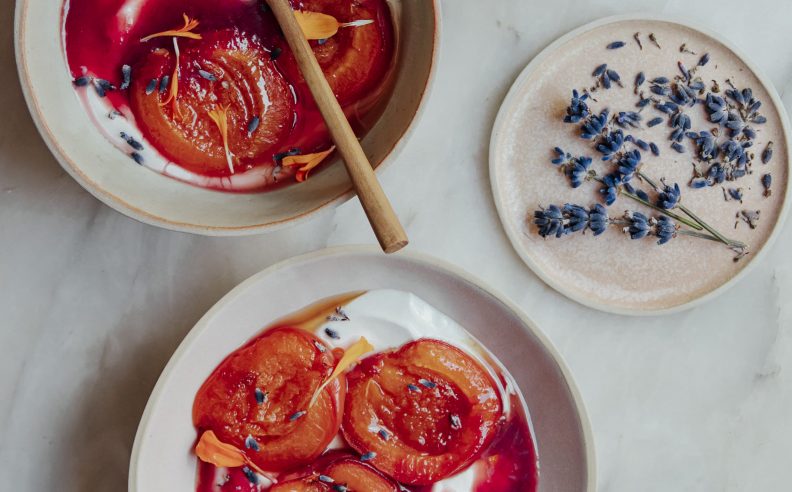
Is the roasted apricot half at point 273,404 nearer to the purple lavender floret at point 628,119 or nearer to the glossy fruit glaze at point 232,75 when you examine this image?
the glossy fruit glaze at point 232,75

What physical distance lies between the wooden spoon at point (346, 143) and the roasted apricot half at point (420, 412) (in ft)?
0.65

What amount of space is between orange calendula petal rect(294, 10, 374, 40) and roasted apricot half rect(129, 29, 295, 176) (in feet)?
0.19

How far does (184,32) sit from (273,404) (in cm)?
43

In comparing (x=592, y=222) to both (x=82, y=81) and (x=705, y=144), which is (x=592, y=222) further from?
(x=82, y=81)

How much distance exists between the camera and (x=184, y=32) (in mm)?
808

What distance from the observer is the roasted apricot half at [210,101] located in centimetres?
82

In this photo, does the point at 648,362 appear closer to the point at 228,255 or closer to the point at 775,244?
the point at 775,244

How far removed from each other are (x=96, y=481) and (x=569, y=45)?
33.0 inches

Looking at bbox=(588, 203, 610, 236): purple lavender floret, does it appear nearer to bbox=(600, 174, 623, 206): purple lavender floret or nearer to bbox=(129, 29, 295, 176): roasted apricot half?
bbox=(600, 174, 623, 206): purple lavender floret

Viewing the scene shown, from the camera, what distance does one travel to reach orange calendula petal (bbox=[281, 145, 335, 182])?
820 mm

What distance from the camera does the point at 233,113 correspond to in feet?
2.72

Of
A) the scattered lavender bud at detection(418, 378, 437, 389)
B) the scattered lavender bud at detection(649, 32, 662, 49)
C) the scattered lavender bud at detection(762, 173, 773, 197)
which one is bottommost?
the scattered lavender bud at detection(418, 378, 437, 389)

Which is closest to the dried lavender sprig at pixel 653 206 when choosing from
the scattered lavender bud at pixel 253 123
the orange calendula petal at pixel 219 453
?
the scattered lavender bud at pixel 253 123

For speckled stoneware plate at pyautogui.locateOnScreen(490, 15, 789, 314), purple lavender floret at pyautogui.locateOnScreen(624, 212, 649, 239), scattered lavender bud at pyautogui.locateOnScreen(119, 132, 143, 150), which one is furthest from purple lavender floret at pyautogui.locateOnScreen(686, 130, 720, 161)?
scattered lavender bud at pyautogui.locateOnScreen(119, 132, 143, 150)
